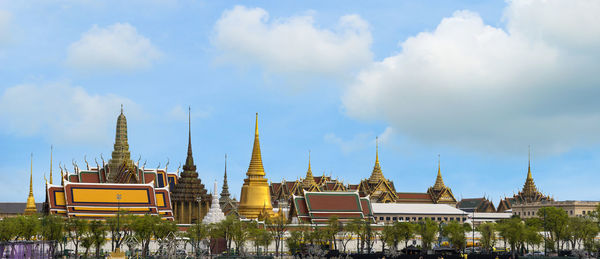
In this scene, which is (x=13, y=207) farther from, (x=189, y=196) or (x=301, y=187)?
(x=189, y=196)

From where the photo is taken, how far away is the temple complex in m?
105

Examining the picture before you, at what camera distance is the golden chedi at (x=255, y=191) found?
109 m

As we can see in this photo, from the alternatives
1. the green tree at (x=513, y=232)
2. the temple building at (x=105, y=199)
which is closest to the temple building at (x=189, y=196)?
the temple building at (x=105, y=199)

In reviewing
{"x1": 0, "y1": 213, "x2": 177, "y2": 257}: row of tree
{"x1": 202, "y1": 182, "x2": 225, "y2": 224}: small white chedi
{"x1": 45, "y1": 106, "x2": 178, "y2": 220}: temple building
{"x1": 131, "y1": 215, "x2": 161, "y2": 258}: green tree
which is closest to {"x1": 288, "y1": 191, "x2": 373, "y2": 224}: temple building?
{"x1": 202, "y1": 182, "x2": 225, "y2": 224}: small white chedi

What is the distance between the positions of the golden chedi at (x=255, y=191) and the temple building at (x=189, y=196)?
5.52 metres

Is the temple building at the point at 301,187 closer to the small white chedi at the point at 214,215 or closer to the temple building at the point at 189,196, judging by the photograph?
the temple building at the point at 189,196

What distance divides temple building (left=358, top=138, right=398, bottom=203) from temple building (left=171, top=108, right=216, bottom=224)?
160ft

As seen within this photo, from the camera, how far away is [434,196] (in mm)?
165500

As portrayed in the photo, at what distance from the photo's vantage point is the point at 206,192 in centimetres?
Result: 10806

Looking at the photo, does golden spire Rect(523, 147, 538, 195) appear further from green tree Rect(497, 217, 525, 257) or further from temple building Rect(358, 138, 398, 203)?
green tree Rect(497, 217, 525, 257)

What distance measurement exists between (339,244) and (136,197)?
2434 cm

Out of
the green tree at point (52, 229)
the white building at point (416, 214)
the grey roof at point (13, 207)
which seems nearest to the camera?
the green tree at point (52, 229)

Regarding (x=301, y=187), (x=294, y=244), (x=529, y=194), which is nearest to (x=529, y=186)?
(x=529, y=194)

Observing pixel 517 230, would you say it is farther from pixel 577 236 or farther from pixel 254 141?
pixel 254 141
